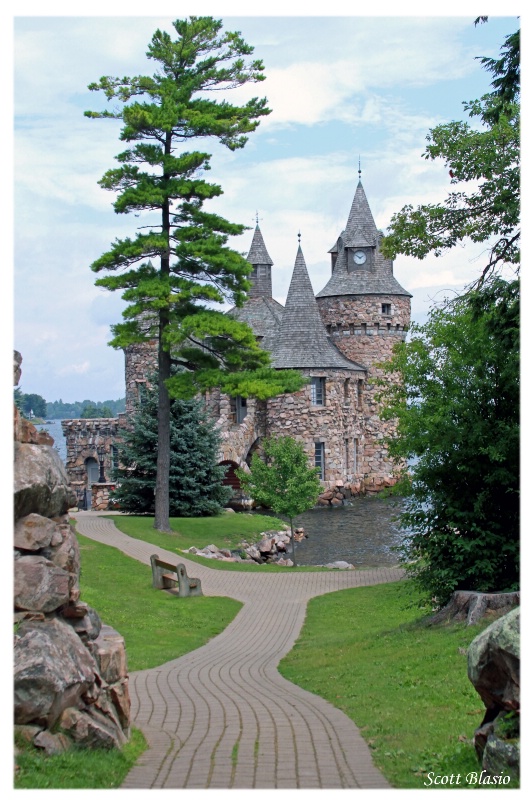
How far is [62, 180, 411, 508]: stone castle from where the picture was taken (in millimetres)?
48719

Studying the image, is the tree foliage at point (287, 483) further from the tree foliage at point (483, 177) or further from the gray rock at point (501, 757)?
the gray rock at point (501, 757)

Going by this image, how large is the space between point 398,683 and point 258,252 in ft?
161

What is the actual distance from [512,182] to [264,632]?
808 cm

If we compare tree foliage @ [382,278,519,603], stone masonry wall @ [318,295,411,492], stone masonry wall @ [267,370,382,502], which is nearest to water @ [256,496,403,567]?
stone masonry wall @ [267,370,382,502]

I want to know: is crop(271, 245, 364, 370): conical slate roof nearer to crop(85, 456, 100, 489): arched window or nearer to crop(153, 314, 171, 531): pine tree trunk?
crop(85, 456, 100, 489): arched window

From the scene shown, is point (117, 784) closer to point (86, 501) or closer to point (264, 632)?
point (264, 632)

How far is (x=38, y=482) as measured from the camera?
7.43 m

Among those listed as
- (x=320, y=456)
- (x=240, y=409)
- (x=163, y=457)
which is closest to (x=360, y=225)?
(x=240, y=409)

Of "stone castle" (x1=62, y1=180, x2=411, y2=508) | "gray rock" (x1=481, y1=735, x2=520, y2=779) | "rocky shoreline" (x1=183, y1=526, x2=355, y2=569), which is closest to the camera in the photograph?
"gray rock" (x1=481, y1=735, x2=520, y2=779)

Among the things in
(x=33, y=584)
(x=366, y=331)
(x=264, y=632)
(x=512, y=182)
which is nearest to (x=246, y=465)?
(x=366, y=331)

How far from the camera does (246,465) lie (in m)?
47.7

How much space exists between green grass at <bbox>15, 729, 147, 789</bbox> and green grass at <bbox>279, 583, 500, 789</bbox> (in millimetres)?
1884

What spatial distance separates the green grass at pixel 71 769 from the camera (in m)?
6.25

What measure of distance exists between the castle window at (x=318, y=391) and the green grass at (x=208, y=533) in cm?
1313
